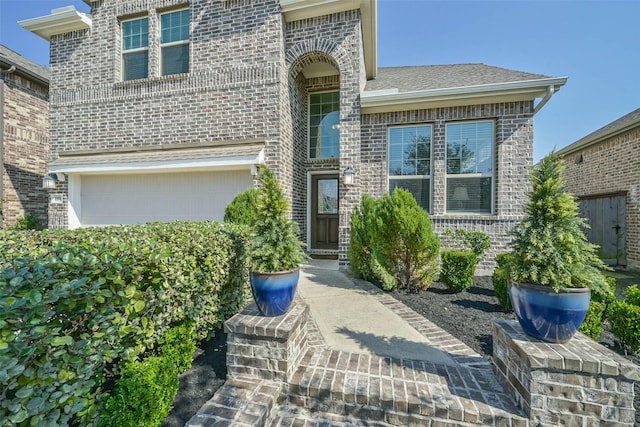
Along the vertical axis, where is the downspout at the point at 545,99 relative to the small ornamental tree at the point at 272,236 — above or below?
above

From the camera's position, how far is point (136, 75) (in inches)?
272

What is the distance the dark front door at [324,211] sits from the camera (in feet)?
25.1

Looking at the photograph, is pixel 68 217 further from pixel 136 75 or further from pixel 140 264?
pixel 140 264

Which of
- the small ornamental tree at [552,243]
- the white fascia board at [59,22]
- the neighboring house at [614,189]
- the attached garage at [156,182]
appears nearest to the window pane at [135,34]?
the white fascia board at [59,22]

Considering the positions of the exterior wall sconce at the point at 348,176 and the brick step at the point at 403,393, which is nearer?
the brick step at the point at 403,393

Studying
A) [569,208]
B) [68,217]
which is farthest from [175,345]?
[68,217]

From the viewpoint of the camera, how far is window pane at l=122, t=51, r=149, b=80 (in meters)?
6.85

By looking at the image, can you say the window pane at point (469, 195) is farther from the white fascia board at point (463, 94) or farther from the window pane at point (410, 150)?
the white fascia board at point (463, 94)

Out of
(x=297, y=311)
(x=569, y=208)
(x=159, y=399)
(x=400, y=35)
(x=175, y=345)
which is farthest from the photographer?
(x=400, y=35)

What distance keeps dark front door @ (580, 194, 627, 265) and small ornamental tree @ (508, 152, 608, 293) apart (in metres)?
8.40

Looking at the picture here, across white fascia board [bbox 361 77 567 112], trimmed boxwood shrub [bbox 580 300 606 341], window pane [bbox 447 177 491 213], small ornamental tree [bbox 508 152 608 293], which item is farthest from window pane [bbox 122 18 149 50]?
trimmed boxwood shrub [bbox 580 300 606 341]

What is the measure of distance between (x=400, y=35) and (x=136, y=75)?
761 cm

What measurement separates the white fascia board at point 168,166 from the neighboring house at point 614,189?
1051cm

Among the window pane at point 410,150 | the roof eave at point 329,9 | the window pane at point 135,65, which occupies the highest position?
the roof eave at point 329,9
